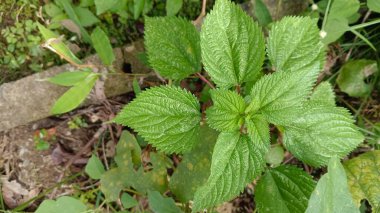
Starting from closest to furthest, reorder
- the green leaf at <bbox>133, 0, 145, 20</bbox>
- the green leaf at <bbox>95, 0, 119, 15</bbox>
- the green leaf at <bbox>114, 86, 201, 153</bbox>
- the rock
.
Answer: the green leaf at <bbox>114, 86, 201, 153</bbox>, the green leaf at <bbox>95, 0, 119, 15</bbox>, the green leaf at <bbox>133, 0, 145, 20</bbox>, the rock

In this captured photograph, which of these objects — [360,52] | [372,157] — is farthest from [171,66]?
[360,52]

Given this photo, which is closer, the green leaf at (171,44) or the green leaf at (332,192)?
the green leaf at (332,192)

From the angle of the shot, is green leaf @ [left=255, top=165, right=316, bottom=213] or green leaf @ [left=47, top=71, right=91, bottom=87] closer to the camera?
green leaf @ [left=255, top=165, right=316, bottom=213]

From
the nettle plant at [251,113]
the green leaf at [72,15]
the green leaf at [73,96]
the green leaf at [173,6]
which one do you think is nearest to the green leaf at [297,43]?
the nettle plant at [251,113]

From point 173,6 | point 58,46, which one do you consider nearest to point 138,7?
point 173,6

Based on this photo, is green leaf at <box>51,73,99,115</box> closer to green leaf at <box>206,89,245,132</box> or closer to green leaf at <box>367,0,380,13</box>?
green leaf at <box>206,89,245,132</box>

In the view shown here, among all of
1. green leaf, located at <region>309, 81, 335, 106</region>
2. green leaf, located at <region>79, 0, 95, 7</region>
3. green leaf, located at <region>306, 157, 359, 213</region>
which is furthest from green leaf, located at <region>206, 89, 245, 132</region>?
green leaf, located at <region>79, 0, 95, 7</region>

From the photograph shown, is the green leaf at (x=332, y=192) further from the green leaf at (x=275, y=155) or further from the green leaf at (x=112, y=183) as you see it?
the green leaf at (x=112, y=183)

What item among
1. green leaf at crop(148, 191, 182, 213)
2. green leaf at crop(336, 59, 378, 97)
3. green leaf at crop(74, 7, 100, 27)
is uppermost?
green leaf at crop(74, 7, 100, 27)

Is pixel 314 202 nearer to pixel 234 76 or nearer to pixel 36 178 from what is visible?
pixel 234 76
